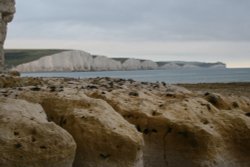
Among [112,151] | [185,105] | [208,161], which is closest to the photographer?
[112,151]

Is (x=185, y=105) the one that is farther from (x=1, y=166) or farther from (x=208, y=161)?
(x=1, y=166)

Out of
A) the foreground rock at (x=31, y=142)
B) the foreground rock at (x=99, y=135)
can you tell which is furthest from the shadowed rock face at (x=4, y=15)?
the foreground rock at (x=31, y=142)

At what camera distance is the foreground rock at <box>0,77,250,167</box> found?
959 centimetres

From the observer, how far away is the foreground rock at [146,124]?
31.4 feet

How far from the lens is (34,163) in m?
8.25

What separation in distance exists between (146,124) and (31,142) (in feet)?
11.0

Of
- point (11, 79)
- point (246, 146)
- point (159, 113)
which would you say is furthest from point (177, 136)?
point (11, 79)

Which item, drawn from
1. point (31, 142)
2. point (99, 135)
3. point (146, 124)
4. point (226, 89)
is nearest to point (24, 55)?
point (226, 89)

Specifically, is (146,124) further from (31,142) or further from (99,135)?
(31,142)

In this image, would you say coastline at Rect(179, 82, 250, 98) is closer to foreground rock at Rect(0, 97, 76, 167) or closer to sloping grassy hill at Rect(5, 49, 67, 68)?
foreground rock at Rect(0, 97, 76, 167)

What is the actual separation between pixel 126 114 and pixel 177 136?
3.86ft

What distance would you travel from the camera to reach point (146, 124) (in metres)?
11.0

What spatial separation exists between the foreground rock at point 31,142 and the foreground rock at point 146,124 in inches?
40.2

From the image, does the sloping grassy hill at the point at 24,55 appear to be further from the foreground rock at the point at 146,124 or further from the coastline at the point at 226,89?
the foreground rock at the point at 146,124
